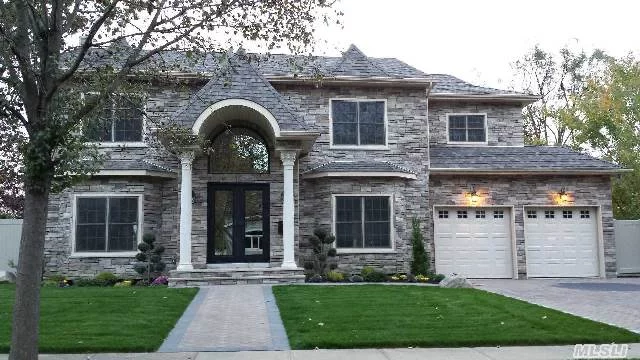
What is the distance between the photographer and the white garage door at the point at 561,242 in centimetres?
1838

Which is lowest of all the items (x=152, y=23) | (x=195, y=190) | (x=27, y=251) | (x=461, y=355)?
(x=461, y=355)

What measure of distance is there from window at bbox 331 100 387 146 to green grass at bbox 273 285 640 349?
6206 mm

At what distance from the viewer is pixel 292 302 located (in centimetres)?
1134

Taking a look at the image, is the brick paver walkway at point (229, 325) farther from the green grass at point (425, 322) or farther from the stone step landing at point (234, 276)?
the stone step landing at point (234, 276)

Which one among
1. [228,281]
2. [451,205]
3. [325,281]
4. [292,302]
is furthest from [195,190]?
[451,205]

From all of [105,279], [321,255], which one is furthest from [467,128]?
[105,279]

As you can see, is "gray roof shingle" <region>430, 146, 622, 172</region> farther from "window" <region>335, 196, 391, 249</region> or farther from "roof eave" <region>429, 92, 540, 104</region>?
"window" <region>335, 196, 391, 249</region>

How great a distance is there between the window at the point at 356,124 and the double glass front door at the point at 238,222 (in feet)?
9.39

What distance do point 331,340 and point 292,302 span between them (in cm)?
374

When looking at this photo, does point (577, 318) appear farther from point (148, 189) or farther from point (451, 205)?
point (148, 189)

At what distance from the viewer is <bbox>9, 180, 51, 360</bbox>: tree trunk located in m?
6.05

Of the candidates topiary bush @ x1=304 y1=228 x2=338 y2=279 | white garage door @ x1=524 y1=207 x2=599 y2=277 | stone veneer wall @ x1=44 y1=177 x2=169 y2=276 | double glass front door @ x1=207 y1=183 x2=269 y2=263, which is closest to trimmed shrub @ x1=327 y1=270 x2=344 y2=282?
topiary bush @ x1=304 y1=228 x2=338 y2=279

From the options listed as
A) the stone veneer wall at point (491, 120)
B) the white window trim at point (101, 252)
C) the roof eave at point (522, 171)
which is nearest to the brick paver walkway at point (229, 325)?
the white window trim at point (101, 252)

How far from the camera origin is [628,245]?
1922 centimetres
